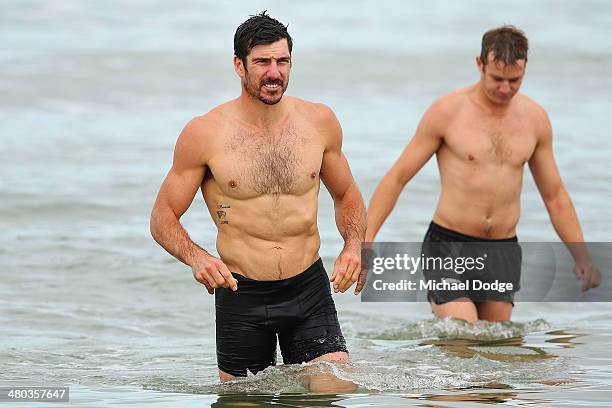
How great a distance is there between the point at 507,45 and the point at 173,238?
2973 mm

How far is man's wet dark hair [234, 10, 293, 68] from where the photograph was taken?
23.2 ft

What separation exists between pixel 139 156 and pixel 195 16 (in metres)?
15.1

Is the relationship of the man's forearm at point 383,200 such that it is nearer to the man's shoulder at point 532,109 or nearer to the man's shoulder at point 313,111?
the man's shoulder at point 532,109

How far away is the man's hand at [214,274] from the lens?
6762 millimetres

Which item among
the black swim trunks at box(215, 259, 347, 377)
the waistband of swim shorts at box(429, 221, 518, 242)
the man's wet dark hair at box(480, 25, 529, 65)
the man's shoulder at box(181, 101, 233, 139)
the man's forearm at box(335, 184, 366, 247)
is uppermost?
the man's wet dark hair at box(480, 25, 529, 65)

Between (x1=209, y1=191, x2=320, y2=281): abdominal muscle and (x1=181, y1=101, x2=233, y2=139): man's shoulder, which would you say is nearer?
(x1=181, y1=101, x2=233, y2=139): man's shoulder

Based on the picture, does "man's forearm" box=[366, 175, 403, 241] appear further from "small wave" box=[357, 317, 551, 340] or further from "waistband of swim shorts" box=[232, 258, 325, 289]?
A: "waistband of swim shorts" box=[232, 258, 325, 289]

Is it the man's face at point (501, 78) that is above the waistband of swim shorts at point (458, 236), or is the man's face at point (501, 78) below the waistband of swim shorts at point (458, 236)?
above

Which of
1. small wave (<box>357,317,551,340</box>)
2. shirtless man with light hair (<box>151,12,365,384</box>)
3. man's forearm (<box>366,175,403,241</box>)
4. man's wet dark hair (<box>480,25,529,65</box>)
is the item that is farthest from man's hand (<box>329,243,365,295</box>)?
small wave (<box>357,317,551,340</box>)

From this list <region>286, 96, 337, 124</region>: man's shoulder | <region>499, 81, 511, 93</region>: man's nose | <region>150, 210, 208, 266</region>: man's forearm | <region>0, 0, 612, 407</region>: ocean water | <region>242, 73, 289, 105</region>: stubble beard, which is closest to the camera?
<region>150, 210, 208, 266</region>: man's forearm

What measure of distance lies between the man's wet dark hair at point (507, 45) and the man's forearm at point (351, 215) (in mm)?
1881

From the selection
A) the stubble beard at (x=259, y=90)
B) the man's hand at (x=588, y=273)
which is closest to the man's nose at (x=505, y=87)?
the man's hand at (x=588, y=273)

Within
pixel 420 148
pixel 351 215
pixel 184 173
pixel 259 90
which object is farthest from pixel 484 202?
pixel 184 173

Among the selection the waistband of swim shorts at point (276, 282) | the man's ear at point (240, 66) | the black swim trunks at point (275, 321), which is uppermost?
the man's ear at point (240, 66)
